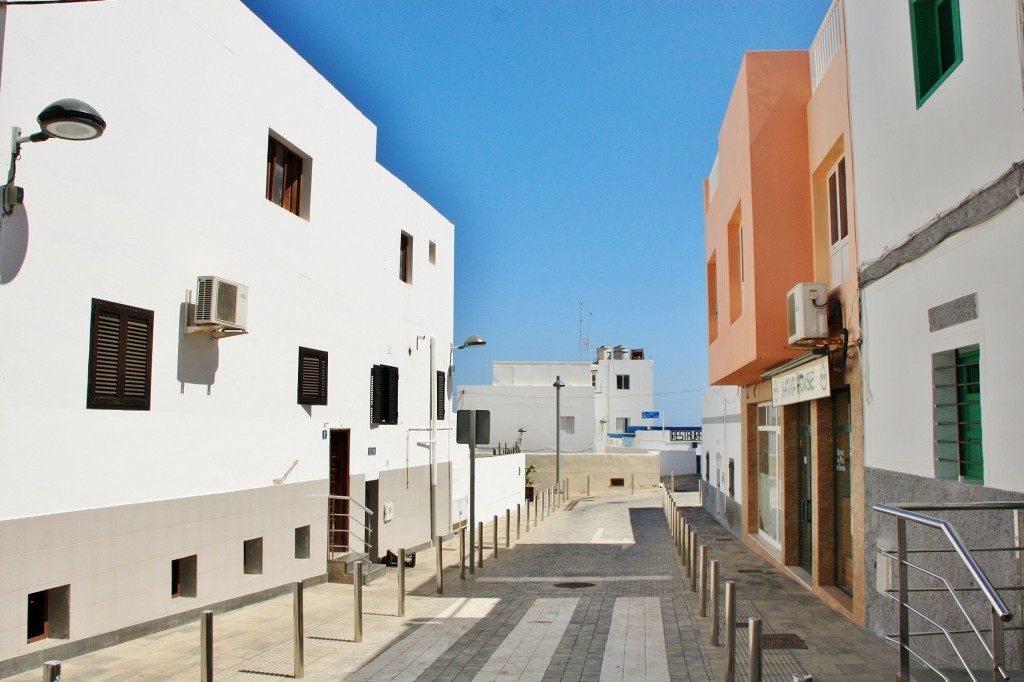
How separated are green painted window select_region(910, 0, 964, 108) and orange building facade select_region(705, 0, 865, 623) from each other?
240 cm

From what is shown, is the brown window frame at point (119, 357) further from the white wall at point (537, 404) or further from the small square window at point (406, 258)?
the white wall at point (537, 404)

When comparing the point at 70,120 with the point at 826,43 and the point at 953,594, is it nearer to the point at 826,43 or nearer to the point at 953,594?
the point at 953,594

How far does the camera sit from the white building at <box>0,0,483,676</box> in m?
7.87

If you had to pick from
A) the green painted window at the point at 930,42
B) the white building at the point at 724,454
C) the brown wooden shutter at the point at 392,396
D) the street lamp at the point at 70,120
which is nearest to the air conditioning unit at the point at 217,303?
the street lamp at the point at 70,120

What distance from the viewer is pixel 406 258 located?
62.5 feet

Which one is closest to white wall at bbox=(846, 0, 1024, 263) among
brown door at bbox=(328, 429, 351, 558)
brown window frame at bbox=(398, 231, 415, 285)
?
brown door at bbox=(328, 429, 351, 558)

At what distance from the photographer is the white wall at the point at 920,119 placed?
6.05 meters

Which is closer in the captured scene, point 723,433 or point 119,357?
point 119,357

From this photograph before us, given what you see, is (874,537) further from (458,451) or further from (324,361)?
(458,451)

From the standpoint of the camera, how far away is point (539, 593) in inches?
493

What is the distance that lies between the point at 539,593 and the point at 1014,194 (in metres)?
8.76

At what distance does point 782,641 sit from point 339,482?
8294mm

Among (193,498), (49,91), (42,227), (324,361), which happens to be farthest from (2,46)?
(324,361)

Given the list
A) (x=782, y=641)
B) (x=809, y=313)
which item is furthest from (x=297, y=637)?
(x=809, y=313)
